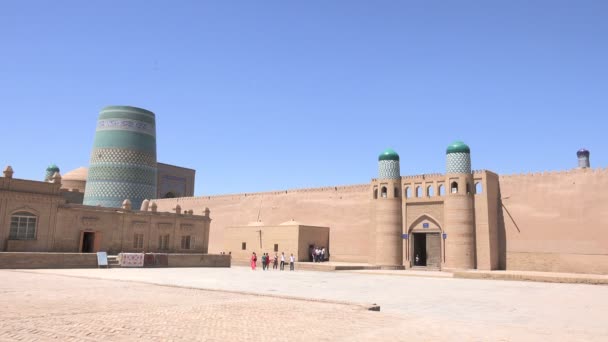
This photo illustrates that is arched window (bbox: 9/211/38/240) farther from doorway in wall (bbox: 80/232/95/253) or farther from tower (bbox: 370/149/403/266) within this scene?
tower (bbox: 370/149/403/266)

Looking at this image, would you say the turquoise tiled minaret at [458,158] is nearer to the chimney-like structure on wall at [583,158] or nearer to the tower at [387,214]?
the tower at [387,214]

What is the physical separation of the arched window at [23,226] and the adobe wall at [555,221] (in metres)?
21.4

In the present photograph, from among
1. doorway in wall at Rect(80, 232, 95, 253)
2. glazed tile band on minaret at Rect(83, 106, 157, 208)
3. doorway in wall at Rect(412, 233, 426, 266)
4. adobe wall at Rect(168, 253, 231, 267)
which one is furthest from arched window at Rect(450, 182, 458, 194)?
glazed tile band on minaret at Rect(83, 106, 157, 208)

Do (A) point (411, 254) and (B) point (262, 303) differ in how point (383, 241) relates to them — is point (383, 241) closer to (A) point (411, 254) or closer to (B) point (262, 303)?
(A) point (411, 254)

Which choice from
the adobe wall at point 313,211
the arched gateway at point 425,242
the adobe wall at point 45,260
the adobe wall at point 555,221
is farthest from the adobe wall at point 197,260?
the adobe wall at point 555,221

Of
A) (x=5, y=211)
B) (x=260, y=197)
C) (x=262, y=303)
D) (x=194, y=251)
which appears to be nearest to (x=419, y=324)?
(x=262, y=303)

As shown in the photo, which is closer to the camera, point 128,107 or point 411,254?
point 411,254

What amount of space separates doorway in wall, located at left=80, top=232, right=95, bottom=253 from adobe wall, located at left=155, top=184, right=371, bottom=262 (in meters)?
13.0

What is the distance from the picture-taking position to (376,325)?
670 cm

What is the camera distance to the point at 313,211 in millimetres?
31375

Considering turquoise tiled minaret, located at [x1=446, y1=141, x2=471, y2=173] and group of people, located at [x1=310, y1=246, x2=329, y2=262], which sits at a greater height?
turquoise tiled minaret, located at [x1=446, y1=141, x2=471, y2=173]

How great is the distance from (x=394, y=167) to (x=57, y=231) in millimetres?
17116

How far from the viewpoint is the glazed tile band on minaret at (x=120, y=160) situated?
3678cm

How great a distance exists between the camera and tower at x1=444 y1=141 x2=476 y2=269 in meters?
23.2
